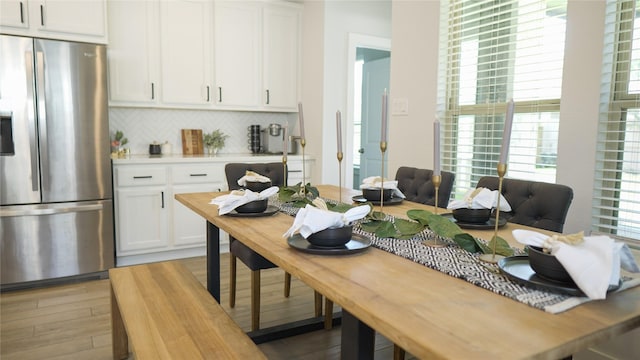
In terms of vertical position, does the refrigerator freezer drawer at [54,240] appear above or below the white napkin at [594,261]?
below

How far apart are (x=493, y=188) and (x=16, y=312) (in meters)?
2.98

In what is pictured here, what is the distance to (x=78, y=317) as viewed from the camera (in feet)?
9.22

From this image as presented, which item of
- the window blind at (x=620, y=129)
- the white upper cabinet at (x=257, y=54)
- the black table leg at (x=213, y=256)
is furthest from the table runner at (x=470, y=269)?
the white upper cabinet at (x=257, y=54)

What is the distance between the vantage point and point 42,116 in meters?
3.22

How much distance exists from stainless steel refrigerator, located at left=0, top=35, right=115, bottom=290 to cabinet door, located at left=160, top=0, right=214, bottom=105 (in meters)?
0.76

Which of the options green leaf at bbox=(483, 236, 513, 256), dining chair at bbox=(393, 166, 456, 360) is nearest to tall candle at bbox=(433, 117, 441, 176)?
green leaf at bbox=(483, 236, 513, 256)

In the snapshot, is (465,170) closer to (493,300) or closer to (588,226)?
(588,226)

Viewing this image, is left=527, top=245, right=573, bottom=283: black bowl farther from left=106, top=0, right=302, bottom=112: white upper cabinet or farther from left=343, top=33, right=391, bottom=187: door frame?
left=106, top=0, right=302, bottom=112: white upper cabinet

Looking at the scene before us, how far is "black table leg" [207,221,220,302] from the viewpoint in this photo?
2.46m

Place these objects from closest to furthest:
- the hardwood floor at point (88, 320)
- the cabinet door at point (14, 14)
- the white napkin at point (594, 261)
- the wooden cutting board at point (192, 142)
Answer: the white napkin at point (594, 261) → the hardwood floor at point (88, 320) → the cabinet door at point (14, 14) → the wooden cutting board at point (192, 142)

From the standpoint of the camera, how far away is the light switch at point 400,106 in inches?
137

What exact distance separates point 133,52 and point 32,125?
44.1 inches

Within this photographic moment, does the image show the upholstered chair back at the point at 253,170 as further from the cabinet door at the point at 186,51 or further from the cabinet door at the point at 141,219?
the cabinet door at the point at 186,51

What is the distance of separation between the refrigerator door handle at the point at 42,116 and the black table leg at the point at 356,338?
2.89 metres
